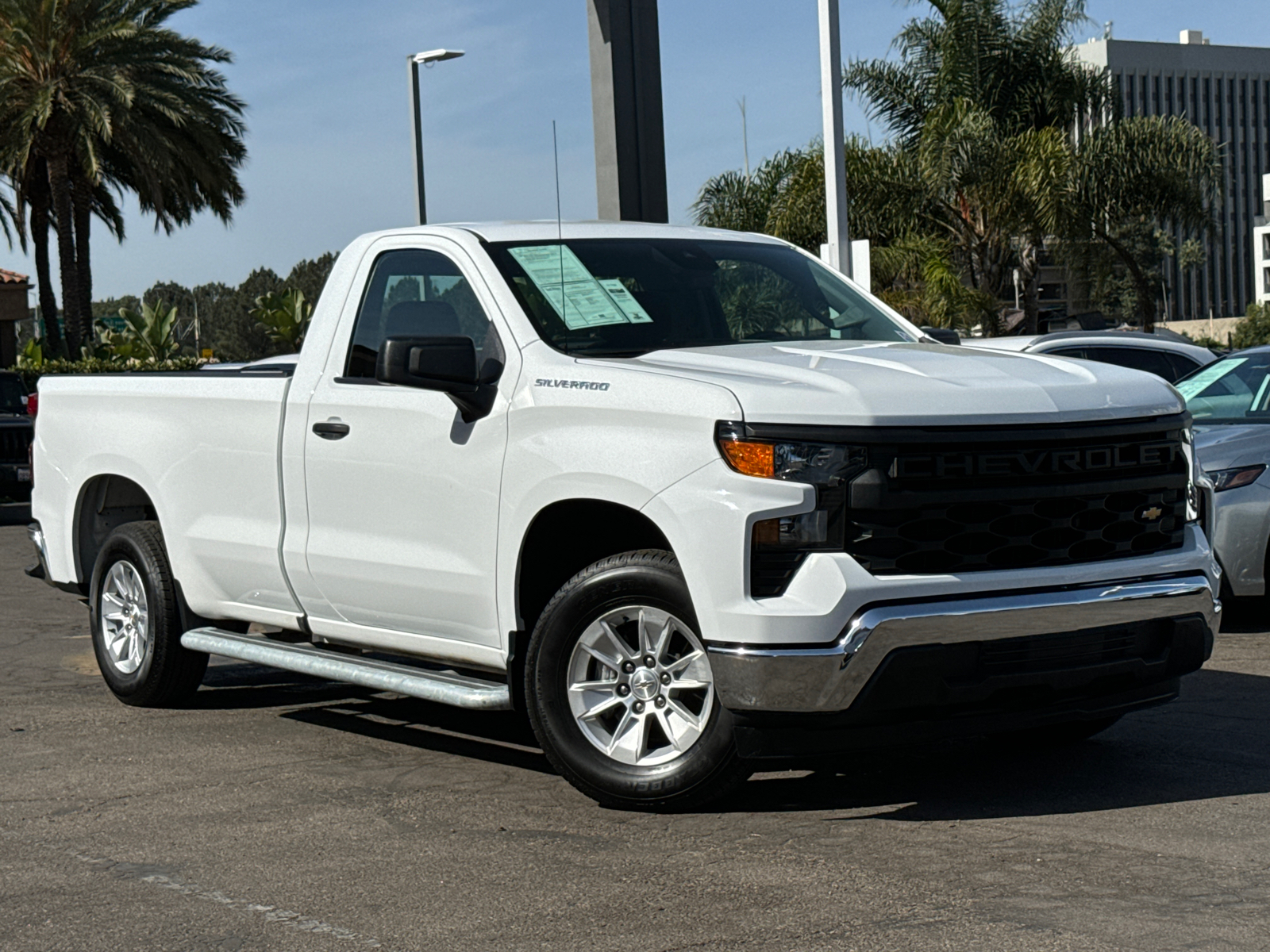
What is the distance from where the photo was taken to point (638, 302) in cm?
626

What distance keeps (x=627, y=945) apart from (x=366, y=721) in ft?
11.2

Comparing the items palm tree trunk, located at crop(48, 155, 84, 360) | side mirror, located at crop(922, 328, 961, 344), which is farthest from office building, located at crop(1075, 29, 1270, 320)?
side mirror, located at crop(922, 328, 961, 344)

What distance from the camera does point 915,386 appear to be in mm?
5133

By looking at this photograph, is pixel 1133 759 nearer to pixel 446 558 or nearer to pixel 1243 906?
pixel 1243 906

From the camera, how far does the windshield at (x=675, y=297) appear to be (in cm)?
606

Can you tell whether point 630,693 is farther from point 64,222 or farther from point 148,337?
point 148,337

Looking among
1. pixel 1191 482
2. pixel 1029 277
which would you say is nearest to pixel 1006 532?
pixel 1191 482

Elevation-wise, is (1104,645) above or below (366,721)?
above

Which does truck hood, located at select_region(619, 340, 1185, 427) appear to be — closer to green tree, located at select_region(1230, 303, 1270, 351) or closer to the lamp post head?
the lamp post head

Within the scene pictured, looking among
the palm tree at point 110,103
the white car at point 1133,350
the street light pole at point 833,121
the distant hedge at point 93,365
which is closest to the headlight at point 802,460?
the white car at point 1133,350

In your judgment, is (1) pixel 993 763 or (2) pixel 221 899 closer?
(2) pixel 221 899

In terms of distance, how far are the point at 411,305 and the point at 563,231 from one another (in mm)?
667

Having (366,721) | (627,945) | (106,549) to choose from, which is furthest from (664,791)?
(106,549)

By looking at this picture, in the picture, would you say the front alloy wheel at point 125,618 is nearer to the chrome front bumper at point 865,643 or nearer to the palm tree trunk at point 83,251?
the chrome front bumper at point 865,643
